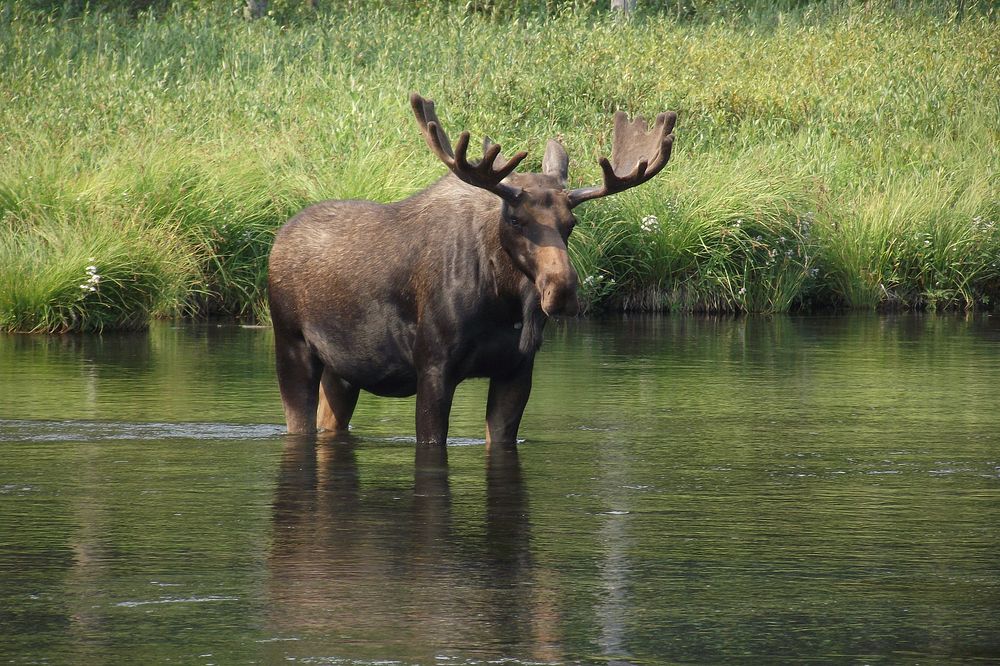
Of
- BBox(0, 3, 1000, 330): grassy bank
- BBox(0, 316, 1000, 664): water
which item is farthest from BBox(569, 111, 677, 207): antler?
BBox(0, 3, 1000, 330): grassy bank

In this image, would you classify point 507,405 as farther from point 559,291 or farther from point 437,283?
point 559,291

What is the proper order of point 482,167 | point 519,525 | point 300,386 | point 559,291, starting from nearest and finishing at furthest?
point 519,525, point 559,291, point 482,167, point 300,386

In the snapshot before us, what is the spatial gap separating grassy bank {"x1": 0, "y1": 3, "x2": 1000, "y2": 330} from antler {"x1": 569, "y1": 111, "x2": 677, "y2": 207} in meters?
8.84

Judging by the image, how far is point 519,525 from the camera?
7.50 metres

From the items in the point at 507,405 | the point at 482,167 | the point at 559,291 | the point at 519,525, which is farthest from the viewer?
the point at 507,405

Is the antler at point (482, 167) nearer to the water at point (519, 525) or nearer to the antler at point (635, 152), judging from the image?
the antler at point (635, 152)

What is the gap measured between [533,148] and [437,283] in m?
12.9

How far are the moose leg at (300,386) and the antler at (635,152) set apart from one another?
6.77 feet

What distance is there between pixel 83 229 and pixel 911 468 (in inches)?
447

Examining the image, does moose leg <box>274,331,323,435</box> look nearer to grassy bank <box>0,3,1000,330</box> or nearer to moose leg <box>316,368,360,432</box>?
moose leg <box>316,368,360,432</box>

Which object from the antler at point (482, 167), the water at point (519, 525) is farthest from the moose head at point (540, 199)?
the water at point (519, 525)

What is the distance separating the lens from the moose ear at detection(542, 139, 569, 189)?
9400 millimetres

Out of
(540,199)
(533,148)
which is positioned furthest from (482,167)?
(533,148)

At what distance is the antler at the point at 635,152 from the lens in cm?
948
